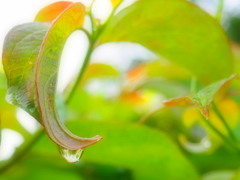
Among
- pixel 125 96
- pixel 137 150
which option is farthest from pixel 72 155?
pixel 125 96

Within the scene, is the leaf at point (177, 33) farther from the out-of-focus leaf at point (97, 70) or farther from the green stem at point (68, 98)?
the out-of-focus leaf at point (97, 70)

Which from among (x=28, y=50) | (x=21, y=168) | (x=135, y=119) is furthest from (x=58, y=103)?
(x=135, y=119)

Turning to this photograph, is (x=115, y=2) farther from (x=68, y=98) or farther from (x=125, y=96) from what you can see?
(x=125, y=96)

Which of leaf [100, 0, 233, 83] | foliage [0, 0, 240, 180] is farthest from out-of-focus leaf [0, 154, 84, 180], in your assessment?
leaf [100, 0, 233, 83]

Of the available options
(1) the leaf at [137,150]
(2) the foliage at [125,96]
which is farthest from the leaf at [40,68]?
(1) the leaf at [137,150]

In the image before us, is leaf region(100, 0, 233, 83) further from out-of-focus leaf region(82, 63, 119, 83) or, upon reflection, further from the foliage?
out-of-focus leaf region(82, 63, 119, 83)

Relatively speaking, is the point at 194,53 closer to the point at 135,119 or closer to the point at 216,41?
the point at 216,41
